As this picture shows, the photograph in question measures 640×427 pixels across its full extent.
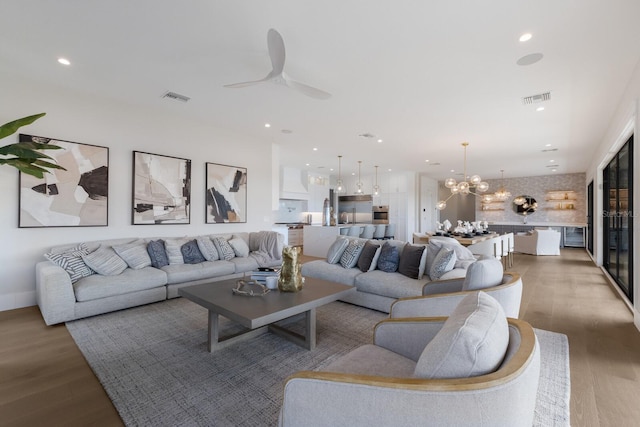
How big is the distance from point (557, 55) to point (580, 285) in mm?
4086

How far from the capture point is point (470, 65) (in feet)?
10.3

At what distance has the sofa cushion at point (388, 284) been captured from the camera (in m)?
3.22

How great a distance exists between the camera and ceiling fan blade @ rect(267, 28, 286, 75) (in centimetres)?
221

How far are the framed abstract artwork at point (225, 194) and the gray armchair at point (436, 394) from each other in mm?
4801

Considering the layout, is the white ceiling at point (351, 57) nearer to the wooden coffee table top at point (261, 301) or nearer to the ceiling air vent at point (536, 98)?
the ceiling air vent at point (536, 98)

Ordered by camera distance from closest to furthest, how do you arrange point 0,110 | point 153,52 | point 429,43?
1. point 429,43
2. point 153,52
3. point 0,110

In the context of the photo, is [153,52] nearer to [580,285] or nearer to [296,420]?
[296,420]

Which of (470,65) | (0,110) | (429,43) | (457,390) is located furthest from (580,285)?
(0,110)

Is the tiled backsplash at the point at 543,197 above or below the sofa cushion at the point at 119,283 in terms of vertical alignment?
above

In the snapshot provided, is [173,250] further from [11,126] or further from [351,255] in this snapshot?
[351,255]

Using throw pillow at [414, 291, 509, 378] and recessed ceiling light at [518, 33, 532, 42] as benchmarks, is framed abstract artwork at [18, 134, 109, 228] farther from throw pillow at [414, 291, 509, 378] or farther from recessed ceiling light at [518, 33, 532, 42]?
recessed ceiling light at [518, 33, 532, 42]

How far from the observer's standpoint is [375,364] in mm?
1487

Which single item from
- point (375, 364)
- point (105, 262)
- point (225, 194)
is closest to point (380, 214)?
point (225, 194)

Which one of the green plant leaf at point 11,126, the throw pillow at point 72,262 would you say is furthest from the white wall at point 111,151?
the green plant leaf at point 11,126
